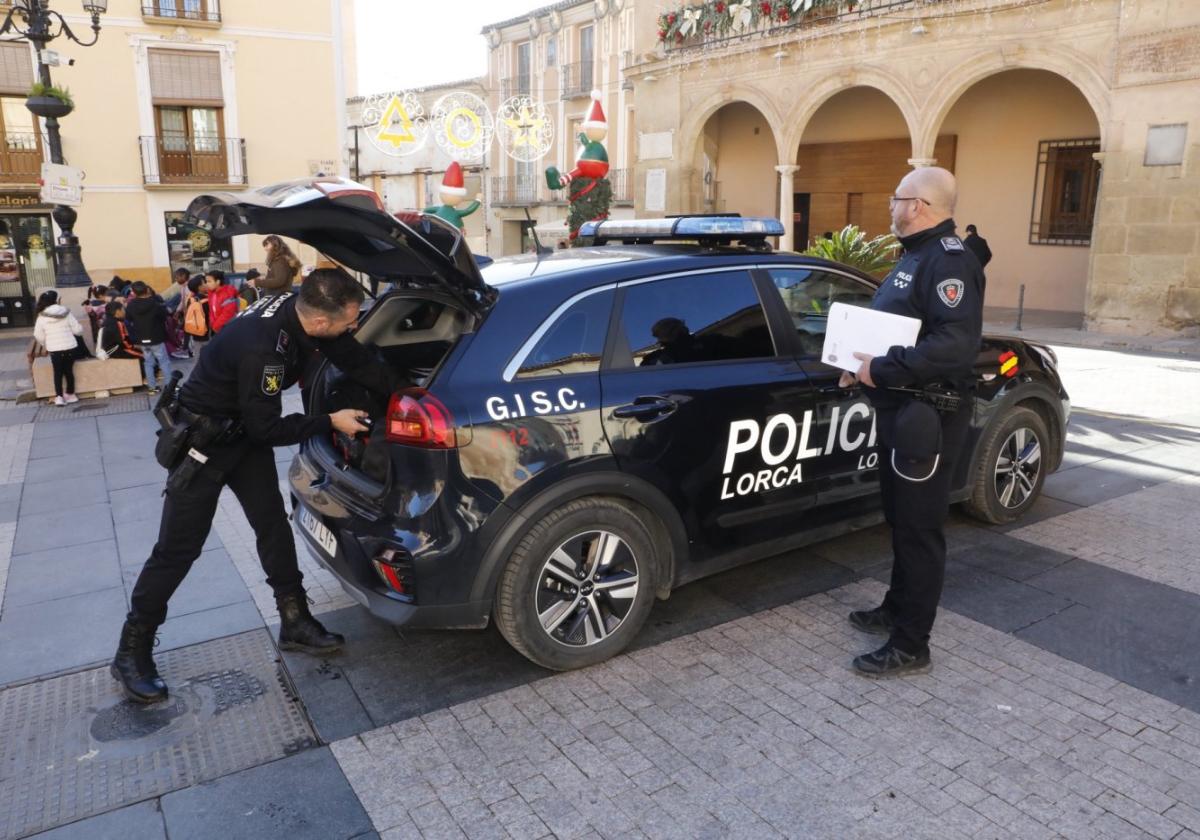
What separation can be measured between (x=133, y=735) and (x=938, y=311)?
342cm

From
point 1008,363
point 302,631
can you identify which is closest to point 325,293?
point 302,631

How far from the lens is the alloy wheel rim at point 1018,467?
16.8 ft

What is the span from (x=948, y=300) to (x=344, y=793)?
2.78m

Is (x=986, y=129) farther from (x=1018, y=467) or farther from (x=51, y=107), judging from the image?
(x=51, y=107)

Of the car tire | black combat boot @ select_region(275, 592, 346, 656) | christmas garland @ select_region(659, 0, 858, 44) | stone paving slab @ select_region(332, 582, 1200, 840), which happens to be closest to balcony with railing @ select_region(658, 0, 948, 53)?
christmas garland @ select_region(659, 0, 858, 44)

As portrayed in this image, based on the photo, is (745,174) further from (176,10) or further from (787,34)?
(176,10)

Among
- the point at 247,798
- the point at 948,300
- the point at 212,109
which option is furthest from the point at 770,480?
the point at 212,109

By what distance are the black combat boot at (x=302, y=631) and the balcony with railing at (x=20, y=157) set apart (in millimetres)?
22118

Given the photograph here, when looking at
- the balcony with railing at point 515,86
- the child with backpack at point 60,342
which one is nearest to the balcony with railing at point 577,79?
the balcony with railing at point 515,86

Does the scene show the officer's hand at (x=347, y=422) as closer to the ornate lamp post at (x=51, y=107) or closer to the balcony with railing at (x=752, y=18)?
the ornate lamp post at (x=51, y=107)

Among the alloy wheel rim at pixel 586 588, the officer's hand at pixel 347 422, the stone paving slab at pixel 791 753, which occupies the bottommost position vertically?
the stone paving slab at pixel 791 753

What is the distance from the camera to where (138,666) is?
11.4 feet

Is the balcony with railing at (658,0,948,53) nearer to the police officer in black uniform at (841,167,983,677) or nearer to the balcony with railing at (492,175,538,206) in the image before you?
the police officer in black uniform at (841,167,983,677)

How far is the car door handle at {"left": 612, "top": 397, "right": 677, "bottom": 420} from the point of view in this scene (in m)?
3.58
